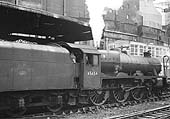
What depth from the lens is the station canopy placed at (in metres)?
9.29

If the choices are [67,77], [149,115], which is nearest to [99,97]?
[67,77]

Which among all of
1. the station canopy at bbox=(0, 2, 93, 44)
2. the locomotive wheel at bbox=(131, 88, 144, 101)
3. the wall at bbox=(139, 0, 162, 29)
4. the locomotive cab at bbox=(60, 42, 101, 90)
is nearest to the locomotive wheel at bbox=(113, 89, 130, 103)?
the locomotive wheel at bbox=(131, 88, 144, 101)

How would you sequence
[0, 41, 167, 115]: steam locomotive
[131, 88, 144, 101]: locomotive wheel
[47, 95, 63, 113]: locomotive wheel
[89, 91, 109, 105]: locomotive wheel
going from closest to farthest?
[0, 41, 167, 115]: steam locomotive
[47, 95, 63, 113]: locomotive wheel
[89, 91, 109, 105]: locomotive wheel
[131, 88, 144, 101]: locomotive wheel

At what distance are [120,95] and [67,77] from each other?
4.28m

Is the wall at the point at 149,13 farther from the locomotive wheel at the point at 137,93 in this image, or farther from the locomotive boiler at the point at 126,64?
the locomotive wheel at the point at 137,93

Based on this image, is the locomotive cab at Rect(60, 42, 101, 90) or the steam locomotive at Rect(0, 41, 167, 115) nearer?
the steam locomotive at Rect(0, 41, 167, 115)

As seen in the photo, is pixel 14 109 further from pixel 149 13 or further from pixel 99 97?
pixel 149 13

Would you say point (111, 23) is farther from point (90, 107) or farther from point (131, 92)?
point (90, 107)

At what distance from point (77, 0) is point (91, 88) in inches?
1240

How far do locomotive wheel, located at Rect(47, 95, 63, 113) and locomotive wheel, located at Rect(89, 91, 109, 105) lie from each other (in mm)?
1902

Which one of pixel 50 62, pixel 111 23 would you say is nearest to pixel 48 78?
pixel 50 62

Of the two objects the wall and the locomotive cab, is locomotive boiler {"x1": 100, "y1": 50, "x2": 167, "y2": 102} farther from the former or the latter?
the wall

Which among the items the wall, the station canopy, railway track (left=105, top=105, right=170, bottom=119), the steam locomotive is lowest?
railway track (left=105, top=105, right=170, bottom=119)

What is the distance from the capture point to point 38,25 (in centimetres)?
1076
